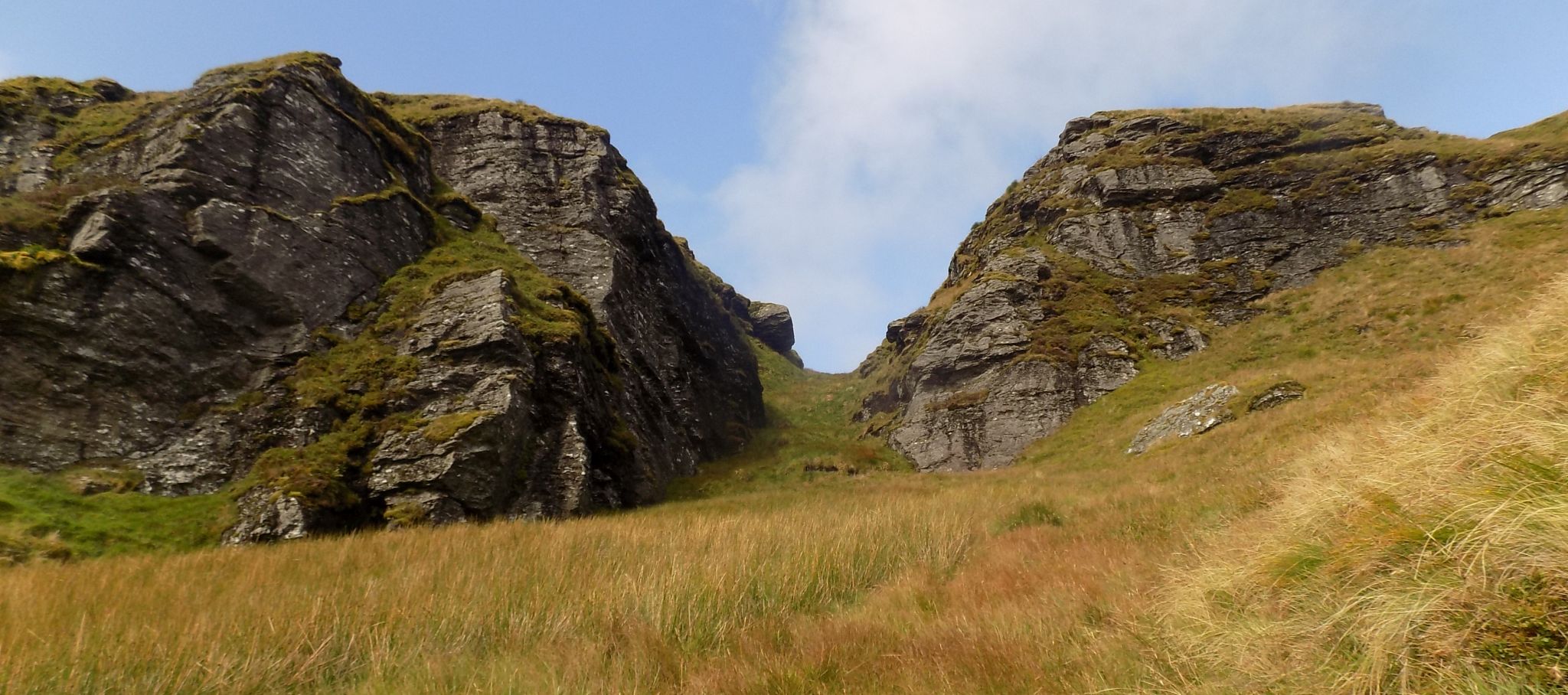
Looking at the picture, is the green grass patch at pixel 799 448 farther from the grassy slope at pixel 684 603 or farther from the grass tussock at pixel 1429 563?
the grass tussock at pixel 1429 563

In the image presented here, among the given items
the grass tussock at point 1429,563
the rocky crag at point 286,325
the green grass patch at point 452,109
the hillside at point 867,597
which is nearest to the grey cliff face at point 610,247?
the green grass patch at point 452,109

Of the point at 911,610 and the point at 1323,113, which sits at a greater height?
the point at 1323,113

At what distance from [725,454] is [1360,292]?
31926 mm

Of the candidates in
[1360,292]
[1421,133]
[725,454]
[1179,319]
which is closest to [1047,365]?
[1179,319]

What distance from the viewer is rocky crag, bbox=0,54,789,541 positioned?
12.0 m

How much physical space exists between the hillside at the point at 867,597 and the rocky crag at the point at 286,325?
4.06 m

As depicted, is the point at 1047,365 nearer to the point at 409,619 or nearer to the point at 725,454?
Answer: the point at 725,454

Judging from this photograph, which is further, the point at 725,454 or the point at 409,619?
the point at 725,454

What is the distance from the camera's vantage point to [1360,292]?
25.2 meters

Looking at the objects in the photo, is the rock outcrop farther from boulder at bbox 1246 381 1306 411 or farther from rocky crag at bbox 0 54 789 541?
rocky crag at bbox 0 54 789 541

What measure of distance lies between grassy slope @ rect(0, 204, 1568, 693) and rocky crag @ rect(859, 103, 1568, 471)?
51.3 feet

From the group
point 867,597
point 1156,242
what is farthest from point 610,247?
point 1156,242

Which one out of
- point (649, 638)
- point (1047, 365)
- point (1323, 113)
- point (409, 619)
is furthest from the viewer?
point (1323, 113)

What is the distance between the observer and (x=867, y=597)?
5762mm
